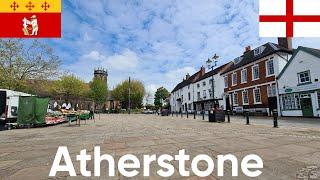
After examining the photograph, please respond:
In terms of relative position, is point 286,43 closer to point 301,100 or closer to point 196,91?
→ point 301,100

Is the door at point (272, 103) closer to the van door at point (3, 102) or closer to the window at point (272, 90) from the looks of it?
the window at point (272, 90)

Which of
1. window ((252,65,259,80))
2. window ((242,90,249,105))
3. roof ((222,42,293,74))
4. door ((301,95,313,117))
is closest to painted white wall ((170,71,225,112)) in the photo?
roof ((222,42,293,74))

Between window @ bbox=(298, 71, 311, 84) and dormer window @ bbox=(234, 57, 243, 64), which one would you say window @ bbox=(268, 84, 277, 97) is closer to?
window @ bbox=(298, 71, 311, 84)

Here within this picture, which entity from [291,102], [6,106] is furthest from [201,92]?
[6,106]

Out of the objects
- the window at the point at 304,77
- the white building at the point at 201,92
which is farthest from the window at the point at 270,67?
the white building at the point at 201,92

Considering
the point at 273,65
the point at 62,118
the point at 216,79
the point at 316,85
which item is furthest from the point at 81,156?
the point at 216,79

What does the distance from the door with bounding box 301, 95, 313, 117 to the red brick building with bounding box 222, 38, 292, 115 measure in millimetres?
3874

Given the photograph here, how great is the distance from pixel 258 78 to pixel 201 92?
71.4ft

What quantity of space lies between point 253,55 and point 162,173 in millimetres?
31531

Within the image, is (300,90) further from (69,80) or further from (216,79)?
(69,80)

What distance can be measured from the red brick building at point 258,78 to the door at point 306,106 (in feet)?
12.7

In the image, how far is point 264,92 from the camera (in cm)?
2955

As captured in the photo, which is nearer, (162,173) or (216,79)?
(162,173)

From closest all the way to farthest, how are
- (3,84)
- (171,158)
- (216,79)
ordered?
(171,158)
(3,84)
(216,79)
